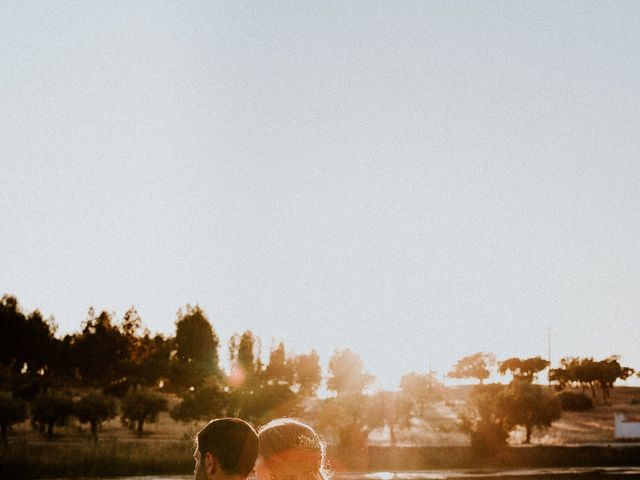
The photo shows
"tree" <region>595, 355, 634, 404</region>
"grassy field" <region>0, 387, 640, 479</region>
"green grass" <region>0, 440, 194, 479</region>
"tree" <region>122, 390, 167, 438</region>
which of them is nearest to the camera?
"green grass" <region>0, 440, 194, 479</region>

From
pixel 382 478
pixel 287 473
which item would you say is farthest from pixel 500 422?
pixel 287 473

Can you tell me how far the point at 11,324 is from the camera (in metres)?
75.4

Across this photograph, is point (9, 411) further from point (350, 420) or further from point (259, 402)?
point (350, 420)

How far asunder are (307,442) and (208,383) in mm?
47337

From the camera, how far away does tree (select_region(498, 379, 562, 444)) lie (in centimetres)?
4984

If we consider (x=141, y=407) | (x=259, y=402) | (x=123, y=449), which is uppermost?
(x=259, y=402)

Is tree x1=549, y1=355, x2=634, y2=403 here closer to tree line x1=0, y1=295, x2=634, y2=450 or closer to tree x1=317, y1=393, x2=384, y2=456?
tree line x1=0, y1=295, x2=634, y2=450

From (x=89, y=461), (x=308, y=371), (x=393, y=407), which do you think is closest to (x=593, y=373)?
(x=308, y=371)

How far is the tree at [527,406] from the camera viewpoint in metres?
49.8

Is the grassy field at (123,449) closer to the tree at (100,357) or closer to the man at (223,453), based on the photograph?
the man at (223,453)

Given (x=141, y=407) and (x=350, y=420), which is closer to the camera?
(x=350, y=420)

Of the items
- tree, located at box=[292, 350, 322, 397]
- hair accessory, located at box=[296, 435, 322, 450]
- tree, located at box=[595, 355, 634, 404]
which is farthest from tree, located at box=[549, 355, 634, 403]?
hair accessory, located at box=[296, 435, 322, 450]

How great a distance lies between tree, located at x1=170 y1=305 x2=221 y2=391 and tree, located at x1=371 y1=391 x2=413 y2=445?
31459 millimetres

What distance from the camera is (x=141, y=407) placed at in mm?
48375
